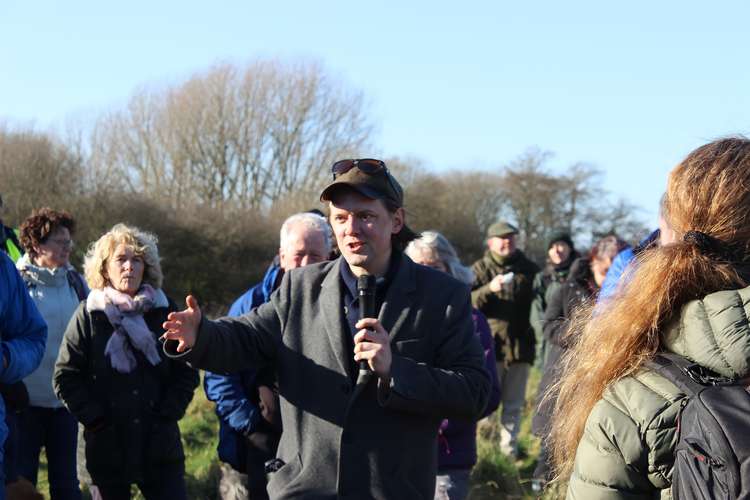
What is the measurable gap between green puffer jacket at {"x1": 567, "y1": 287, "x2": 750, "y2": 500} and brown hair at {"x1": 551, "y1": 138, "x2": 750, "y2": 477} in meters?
0.06

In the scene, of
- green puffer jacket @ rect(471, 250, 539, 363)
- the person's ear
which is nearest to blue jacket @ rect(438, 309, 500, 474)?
the person's ear

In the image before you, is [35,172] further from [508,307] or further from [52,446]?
[52,446]

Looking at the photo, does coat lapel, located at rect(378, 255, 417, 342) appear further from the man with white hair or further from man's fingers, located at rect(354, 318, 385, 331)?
the man with white hair

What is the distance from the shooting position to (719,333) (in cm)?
212

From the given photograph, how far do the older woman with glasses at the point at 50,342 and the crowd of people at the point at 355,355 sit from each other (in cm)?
1

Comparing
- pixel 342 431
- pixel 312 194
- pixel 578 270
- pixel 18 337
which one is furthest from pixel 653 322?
pixel 312 194

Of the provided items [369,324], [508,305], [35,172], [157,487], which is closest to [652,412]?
[369,324]

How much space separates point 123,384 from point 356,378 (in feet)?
7.09

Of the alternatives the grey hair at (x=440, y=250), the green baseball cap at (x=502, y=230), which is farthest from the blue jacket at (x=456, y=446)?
the green baseball cap at (x=502, y=230)

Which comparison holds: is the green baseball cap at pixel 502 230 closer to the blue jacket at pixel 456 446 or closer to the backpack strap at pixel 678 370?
the blue jacket at pixel 456 446

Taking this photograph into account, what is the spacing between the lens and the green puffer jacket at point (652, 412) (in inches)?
83.1

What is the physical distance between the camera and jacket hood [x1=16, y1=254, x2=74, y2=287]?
20.7ft

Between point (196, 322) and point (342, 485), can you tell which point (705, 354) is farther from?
point (196, 322)

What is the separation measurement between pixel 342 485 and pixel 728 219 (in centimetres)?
169
